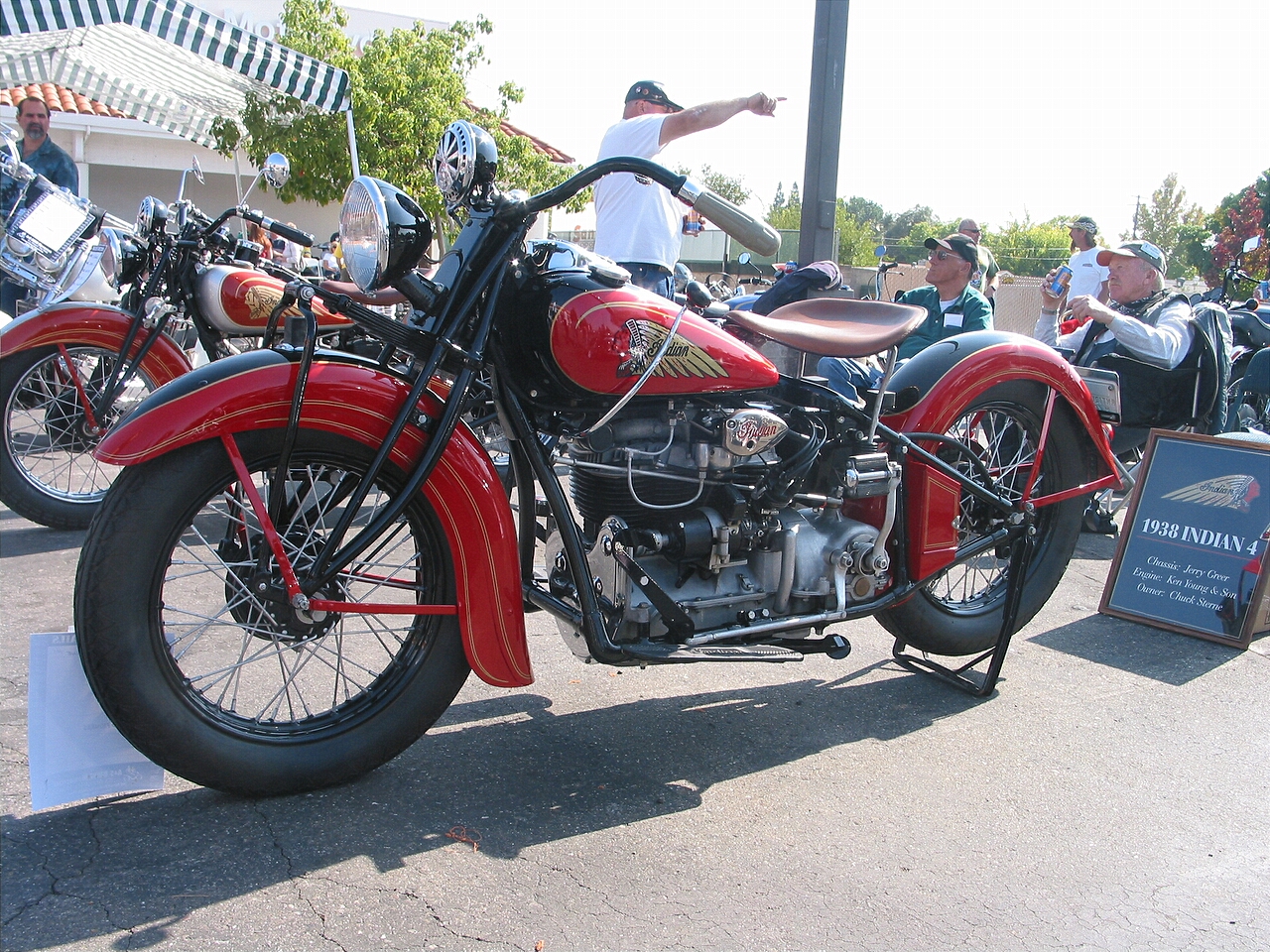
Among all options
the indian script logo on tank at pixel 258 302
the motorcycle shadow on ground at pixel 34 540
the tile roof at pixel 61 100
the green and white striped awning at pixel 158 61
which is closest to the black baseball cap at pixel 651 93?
the indian script logo on tank at pixel 258 302

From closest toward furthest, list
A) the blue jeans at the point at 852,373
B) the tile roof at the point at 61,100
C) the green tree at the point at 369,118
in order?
1. the blue jeans at the point at 852,373
2. the green tree at the point at 369,118
3. the tile roof at the point at 61,100

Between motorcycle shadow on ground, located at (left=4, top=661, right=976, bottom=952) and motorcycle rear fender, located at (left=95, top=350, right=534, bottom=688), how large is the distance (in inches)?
13.9

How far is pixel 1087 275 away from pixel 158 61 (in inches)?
438

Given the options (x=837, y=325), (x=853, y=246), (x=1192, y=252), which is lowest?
(x=837, y=325)

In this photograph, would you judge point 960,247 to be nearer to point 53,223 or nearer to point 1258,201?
point 53,223

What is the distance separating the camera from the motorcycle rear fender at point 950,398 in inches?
135

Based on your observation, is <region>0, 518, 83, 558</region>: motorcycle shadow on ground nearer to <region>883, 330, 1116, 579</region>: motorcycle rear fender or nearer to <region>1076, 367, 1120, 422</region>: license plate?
<region>883, 330, 1116, 579</region>: motorcycle rear fender

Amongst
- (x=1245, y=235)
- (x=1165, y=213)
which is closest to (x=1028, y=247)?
(x=1245, y=235)

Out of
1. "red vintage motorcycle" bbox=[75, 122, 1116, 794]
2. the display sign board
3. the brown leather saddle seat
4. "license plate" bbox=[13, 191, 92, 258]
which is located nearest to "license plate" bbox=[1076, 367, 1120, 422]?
the display sign board

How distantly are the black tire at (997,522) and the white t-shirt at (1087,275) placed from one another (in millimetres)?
5270

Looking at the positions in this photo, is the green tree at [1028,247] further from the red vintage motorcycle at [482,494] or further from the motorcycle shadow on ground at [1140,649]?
the red vintage motorcycle at [482,494]

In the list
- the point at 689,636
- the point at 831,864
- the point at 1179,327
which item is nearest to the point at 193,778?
the point at 689,636

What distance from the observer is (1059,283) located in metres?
7.87

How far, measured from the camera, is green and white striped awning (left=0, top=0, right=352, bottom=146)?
383 inches
